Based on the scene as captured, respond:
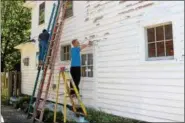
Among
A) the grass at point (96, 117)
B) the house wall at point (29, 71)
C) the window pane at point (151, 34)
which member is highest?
the window pane at point (151, 34)

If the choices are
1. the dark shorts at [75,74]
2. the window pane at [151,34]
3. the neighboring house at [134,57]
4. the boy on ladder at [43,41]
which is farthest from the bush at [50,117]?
the window pane at [151,34]

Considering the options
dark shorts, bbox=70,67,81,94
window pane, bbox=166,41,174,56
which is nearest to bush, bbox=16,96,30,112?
dark shorts, bbox=70,67,81,94

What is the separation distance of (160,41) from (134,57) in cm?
88

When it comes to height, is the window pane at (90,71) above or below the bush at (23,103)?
above

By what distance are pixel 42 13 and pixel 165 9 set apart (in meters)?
8.70

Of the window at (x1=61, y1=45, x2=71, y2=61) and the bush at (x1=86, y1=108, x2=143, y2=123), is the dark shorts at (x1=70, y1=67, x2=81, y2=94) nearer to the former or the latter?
the bush at (x1=86, y1=108, x2=143, y2=123)

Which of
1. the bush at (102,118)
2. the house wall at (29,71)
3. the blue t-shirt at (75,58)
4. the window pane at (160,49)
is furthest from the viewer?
the house wall at (29,71)

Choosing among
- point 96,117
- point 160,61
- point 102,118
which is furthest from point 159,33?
point 96,117

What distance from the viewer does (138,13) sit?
25.4 ft

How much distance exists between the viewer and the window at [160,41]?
6961mm

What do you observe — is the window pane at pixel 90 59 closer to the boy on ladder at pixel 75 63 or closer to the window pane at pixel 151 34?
the boy on ladder at pixel 75 63

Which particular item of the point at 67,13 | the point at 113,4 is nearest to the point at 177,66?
the point at 113,4

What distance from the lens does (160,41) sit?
7246mm

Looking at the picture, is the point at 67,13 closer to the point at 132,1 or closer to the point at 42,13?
the point at 42,13
